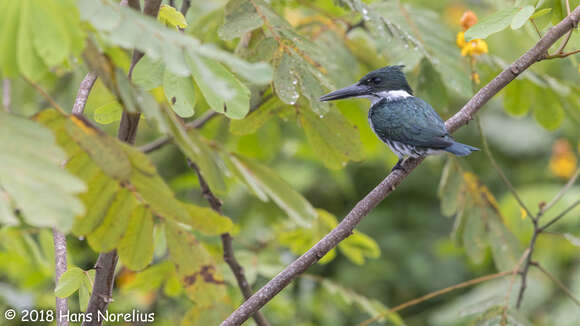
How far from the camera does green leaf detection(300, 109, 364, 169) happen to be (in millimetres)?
2125

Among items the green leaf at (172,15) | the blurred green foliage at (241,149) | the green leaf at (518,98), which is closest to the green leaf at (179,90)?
the blurred green foliage at (241,149)

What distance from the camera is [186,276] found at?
5.80 feet

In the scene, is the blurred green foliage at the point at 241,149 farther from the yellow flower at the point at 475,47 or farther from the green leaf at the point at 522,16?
the yellow flower at the point at 475,47

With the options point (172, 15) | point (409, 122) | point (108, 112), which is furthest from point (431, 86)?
point (108, 112)

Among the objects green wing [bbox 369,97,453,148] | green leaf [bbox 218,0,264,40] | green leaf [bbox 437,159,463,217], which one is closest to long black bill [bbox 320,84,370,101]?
green wing [bbox 369,97,453,148]

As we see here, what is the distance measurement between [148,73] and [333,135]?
2.53 feet

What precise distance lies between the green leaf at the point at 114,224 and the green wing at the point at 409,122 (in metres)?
1.39

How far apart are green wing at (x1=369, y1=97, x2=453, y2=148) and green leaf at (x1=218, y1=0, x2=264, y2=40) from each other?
91cm

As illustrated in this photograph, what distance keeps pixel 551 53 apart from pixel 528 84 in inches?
32.9

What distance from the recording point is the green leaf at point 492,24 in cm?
176

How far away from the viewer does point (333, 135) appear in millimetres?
2139

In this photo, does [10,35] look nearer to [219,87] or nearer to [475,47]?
[219,87]

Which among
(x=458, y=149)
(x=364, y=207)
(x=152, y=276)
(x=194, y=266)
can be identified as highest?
(x=364, y=207)

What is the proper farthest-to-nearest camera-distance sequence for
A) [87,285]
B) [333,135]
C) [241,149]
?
[241,149] → [333,135] → [87,285]
